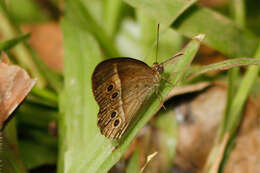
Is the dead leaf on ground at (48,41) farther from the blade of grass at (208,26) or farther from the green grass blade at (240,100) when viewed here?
the green grass blade at (240,100)

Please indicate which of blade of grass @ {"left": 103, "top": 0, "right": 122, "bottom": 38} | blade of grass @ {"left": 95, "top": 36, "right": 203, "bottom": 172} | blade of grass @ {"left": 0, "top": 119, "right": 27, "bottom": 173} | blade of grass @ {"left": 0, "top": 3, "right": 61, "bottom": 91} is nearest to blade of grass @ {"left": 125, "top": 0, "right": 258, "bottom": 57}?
blade of grass @ {"left": 95, "top": 36, "right": 203, "bottom": 172}

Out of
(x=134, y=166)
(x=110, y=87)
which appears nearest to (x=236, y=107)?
(x=134, y=166)

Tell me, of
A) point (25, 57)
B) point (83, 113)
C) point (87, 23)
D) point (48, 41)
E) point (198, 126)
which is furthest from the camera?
point (48, 41)

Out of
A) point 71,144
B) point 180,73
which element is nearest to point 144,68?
point 180,73

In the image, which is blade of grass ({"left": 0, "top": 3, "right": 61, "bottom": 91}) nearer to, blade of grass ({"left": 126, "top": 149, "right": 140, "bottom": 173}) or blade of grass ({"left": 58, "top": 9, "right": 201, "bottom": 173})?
blade of grass ({"left": 58, "top": 9, "right": 201, "bottom": 173})

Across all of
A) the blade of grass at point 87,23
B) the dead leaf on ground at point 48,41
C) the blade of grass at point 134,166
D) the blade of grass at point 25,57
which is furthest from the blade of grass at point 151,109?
the dead leaf on ground at point 48,41

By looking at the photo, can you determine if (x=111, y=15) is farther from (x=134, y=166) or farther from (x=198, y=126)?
(x=134, y=166)

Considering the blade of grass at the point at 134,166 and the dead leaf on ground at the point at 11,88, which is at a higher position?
the dead leaf on ground at the point at 11,88
